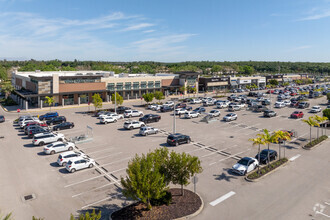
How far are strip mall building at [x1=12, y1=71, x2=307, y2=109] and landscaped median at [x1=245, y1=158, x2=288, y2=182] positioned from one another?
54172 mm

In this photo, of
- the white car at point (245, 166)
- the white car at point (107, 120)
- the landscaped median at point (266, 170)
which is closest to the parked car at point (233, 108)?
the white car at point (107, 120)

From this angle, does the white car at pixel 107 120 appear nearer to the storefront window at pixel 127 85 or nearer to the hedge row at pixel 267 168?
the storefront window at pixel 127 85

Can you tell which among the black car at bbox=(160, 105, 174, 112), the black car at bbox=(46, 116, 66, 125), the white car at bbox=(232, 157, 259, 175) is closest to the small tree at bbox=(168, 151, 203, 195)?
the white car at bbox=(232, 157, 259, 175)

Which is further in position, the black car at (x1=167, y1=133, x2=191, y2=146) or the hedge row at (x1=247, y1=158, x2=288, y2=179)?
the black car at (x1=167, y1=133, x2=191, y2=146)

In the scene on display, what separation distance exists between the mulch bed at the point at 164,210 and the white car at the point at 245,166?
6.91m

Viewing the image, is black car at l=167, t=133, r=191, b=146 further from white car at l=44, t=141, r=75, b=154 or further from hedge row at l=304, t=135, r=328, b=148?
hedge row at l=304, t=135, r=328, b=148

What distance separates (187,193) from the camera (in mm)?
20625

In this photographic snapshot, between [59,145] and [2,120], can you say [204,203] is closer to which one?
[59,145]

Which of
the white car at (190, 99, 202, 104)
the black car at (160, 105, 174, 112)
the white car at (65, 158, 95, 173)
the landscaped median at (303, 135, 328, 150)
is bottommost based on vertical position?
the white car at (65, 158, 95, 173)

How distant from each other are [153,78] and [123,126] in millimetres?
40982

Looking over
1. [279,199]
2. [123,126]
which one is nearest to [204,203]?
[279,199]

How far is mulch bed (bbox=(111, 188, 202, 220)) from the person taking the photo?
57.0 ft

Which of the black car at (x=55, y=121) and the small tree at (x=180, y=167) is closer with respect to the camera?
the small tree at (x=180, y=167)

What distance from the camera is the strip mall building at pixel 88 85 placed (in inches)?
2514
